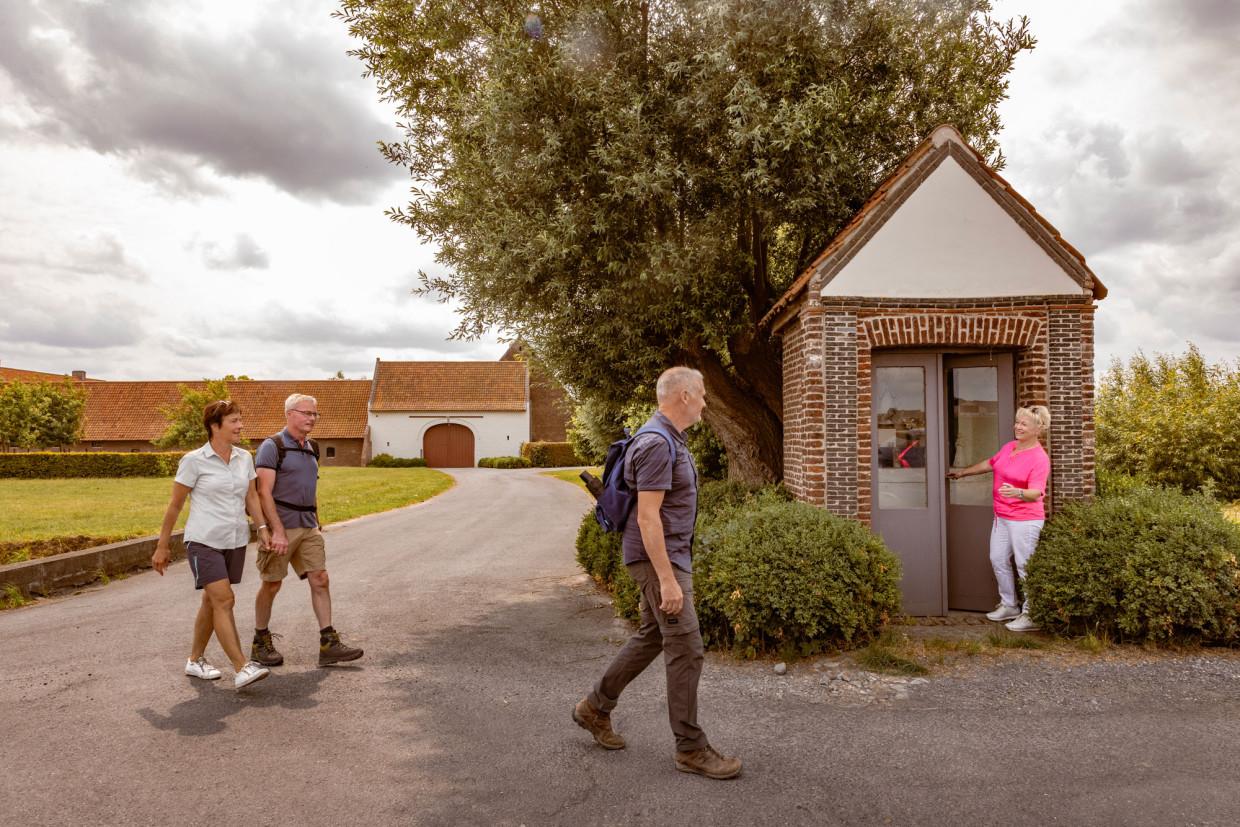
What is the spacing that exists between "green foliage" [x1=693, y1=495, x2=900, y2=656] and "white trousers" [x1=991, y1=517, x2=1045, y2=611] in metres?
1.21

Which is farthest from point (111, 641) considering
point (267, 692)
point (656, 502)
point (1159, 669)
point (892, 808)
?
point (1159, 669)

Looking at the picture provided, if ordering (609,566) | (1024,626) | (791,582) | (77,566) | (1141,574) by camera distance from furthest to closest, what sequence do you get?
(77,566) < (609,566) < (1024,626) < (1141,574) < (791,582)

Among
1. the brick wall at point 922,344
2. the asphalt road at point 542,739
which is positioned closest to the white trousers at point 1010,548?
the brick wall at point 922,344

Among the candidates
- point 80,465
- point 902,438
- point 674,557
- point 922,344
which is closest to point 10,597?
point 674,557

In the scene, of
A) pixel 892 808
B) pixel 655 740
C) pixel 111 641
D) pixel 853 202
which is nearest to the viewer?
pixel 892 808

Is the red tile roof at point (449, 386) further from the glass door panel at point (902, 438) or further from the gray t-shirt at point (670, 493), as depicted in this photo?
the gray t-shirt at point (670, 493)

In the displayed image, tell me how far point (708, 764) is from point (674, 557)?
3.56 feet

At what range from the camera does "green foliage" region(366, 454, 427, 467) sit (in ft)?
142

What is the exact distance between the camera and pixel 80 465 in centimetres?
3114

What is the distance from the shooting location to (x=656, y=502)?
3756 mm

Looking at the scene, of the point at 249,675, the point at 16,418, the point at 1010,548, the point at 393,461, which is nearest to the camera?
the point at 249,675

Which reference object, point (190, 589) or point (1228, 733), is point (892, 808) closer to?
point (1228, 733)

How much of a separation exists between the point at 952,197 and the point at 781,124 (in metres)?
1.86

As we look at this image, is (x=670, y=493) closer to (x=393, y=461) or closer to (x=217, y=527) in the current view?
(x=217, y=527)
